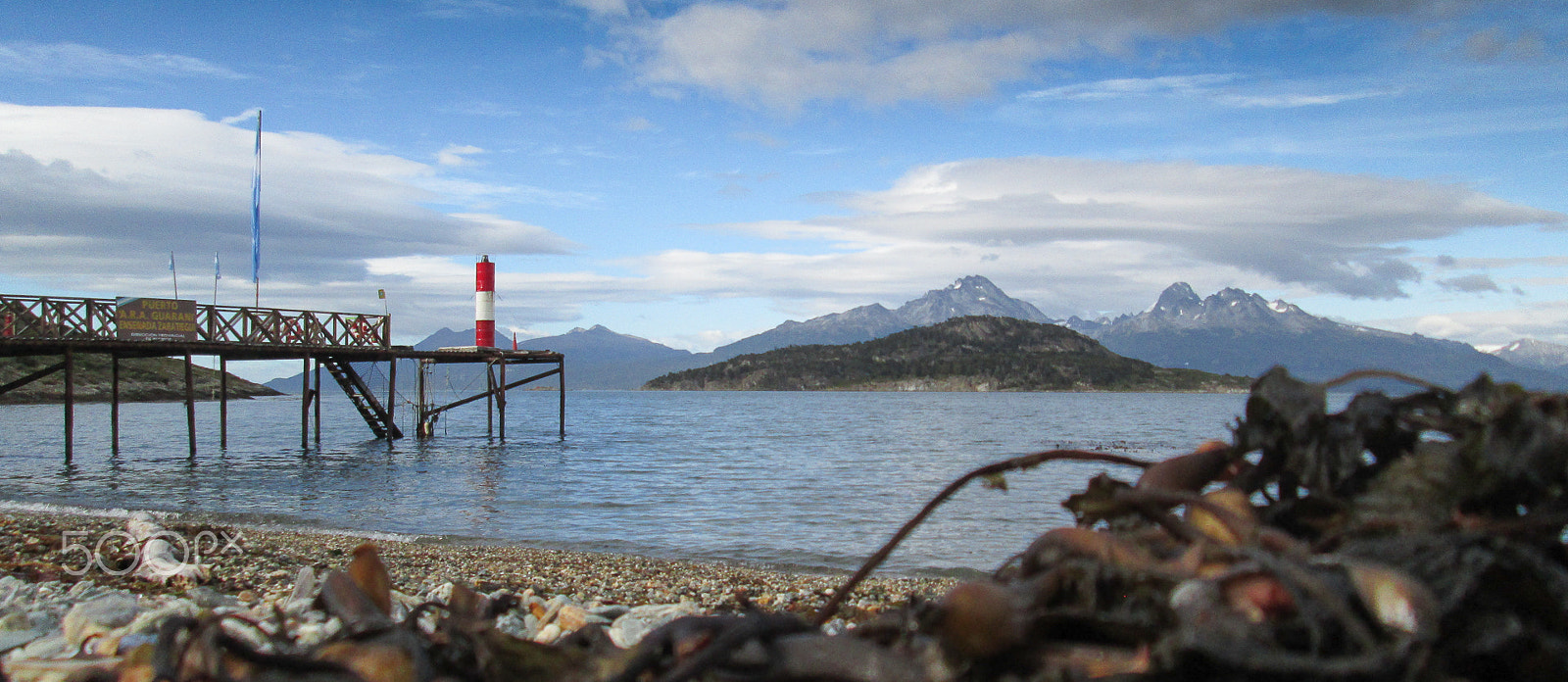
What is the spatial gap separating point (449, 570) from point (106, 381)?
132 meters

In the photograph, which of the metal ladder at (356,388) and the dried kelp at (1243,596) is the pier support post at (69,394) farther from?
the dried kelp at (1243,596)

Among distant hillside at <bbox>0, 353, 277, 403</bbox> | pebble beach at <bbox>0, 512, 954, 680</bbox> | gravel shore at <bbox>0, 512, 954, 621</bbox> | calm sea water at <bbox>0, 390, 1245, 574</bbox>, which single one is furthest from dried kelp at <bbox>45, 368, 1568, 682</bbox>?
distant hillside at <bbox>0, 353, 277, 403</bbox>

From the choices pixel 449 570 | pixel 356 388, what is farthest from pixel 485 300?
pixel 449 570

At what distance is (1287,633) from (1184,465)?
0.47 m

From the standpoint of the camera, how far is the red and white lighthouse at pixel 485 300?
38.0 meters

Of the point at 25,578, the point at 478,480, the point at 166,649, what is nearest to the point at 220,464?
the point at 478,480

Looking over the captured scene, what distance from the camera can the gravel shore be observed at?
883 cm

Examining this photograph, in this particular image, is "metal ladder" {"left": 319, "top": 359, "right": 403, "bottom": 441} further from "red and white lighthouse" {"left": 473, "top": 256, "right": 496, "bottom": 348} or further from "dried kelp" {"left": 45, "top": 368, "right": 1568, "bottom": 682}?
"dried kelp" {"left": 45, "top": 368, "right": 1568, "bottom": 682}

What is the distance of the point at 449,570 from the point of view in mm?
11969

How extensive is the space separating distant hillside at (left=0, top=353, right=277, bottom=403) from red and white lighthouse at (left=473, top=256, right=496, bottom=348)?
195ft

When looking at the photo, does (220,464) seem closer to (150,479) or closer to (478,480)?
(150,479)

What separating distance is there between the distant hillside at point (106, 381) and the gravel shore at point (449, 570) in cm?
8305

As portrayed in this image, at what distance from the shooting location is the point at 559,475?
31.6m

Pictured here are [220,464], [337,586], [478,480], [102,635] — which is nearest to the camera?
[337,586]
